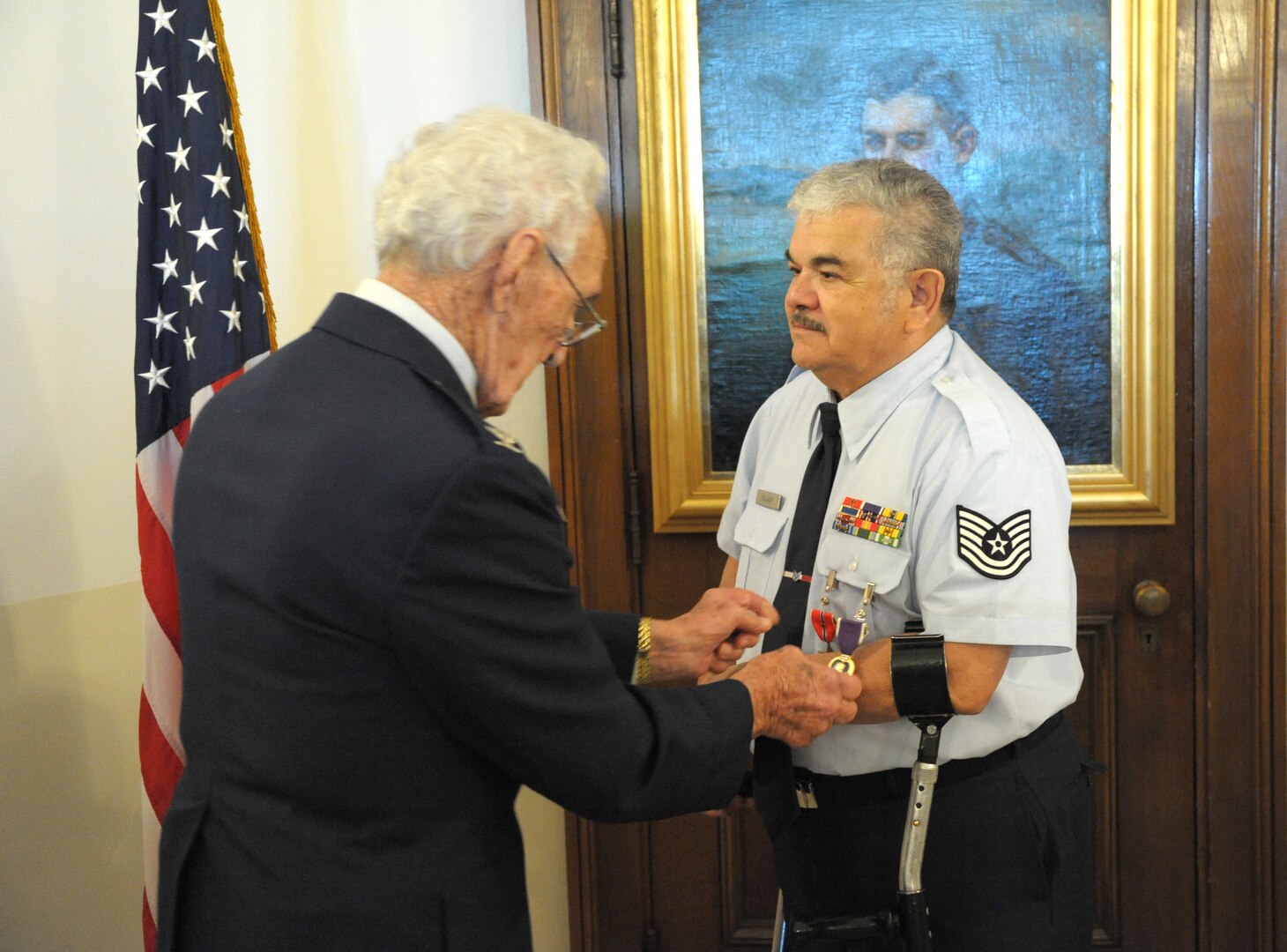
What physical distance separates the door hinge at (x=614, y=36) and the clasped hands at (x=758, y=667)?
1.19m

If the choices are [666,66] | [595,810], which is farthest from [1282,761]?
[666,66]

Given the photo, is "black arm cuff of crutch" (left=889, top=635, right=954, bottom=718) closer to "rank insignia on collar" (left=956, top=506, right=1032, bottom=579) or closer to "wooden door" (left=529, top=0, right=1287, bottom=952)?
"rank insignia on collar" (left=956, top=506, right=1032, bottom=579)

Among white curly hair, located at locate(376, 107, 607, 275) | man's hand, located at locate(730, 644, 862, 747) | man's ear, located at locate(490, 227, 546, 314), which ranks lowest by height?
man's hand, located at locate(730, 644, 862, 747)

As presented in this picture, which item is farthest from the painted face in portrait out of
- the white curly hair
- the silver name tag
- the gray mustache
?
the white curly hair

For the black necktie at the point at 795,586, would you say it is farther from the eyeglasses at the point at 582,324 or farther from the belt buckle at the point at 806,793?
the eyeglasses at the point at 582,324

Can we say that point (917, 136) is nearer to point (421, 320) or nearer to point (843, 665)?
point (843, 665)

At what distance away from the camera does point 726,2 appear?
7.46 ft

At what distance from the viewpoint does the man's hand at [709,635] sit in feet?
5.31

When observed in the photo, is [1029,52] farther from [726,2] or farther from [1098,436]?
[1098,436]

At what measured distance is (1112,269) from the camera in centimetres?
224

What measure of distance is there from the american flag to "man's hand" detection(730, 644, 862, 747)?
1178 mm

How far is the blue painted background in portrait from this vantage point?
2.22m

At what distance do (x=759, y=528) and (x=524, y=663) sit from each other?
829 mm

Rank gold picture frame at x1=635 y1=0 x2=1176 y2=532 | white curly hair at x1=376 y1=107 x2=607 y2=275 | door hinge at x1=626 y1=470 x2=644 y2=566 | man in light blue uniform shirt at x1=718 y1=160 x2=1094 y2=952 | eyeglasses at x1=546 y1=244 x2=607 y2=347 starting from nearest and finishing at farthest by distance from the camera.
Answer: white curly hair at x1=376 y1=107 x2=607 y2=275, eyeglasses at x1=546 y1=244 x2=607 y2=347, man in light blue uniform shirt at x1=718 y1=160 x2=1094 y2=952, gold picture frame at x1=635 y1=0 x2=1176 y2=532, door hinge at x1=626 y1=470 x2=644 y2=566
